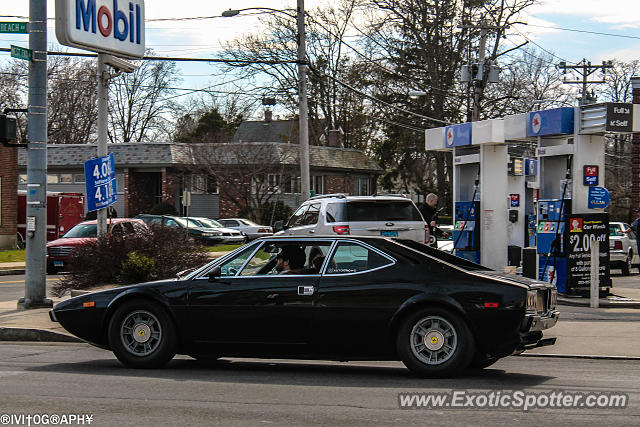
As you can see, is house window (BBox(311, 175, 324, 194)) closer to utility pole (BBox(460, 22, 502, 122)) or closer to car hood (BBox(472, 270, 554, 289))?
utility pole (BBox(460, 22, 502, 122))

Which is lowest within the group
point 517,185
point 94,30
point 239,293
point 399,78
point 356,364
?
point 356,364

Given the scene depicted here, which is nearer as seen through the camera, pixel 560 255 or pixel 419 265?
pixel 419 265

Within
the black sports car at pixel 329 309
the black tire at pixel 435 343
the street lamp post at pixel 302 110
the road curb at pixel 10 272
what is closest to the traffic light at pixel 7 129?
the black sports car at pixel 329 309

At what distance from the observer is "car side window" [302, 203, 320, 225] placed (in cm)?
1758

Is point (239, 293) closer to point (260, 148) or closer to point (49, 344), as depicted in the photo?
point (49, 344)

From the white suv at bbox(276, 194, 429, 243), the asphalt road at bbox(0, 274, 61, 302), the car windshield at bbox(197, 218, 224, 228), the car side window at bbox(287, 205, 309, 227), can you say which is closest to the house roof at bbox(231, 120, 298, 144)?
the car windshield at bbox(197, 218, 224, 228)

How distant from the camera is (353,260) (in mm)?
8820

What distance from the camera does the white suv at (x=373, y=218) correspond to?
16.5 metres

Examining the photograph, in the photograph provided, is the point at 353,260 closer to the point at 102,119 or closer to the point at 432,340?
the point at 432,340

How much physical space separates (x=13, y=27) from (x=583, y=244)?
435 inches

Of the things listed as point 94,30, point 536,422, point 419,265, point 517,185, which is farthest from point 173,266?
point 517,185

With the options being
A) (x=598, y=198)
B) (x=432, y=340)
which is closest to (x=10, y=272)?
(x=598, y=198)

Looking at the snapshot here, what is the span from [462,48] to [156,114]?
33.7 metres

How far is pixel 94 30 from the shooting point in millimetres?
15195
